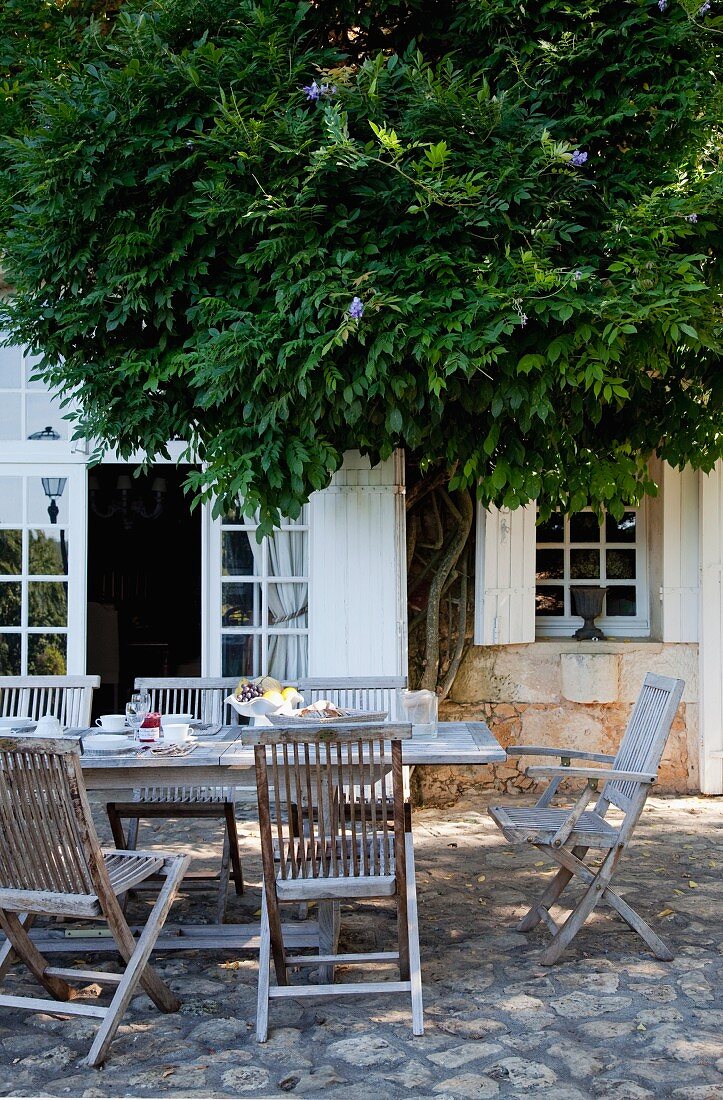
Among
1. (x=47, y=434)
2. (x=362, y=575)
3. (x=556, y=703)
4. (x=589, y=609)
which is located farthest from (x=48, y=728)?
(x=589, y=609)

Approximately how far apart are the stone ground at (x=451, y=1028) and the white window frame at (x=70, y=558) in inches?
100

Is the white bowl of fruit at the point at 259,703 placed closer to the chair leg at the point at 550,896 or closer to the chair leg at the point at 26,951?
the chair leg at the point at 26,951

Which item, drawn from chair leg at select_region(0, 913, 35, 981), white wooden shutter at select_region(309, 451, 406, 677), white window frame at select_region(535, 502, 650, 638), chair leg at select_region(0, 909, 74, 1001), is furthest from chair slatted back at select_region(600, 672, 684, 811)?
white window frame at select_region(535, 502, 650, 638)

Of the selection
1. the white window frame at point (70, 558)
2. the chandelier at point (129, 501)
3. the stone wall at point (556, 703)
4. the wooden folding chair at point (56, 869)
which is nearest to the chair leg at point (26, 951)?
the wooden folding chair at point (56, 869)

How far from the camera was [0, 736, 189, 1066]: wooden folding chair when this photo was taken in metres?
2.96

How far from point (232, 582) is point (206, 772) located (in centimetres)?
289

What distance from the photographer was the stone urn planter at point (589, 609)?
22.5 ft

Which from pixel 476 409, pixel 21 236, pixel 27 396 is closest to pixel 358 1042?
pixel 476 409

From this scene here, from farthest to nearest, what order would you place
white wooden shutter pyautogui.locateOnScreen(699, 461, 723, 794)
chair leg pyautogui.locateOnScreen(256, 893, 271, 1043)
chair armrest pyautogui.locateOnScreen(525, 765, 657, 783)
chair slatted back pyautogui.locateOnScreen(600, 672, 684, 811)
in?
1. white wooden shutter pyautogui.locateOnScreen(699, 461, 723, 794)
2. chair slatted back pyautogui.locateOnScreen(600, 672, 684, 811)
3. chair armrest pyautogui.locateOnScreen(525, 765, 657, 783)
4. chair leg pyautogui.locateOnScreen(256, 893, 271, 1043)

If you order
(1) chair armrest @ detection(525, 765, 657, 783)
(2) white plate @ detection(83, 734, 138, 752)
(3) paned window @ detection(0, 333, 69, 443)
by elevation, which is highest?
(3) paned window @ detection(0, 333, 69, 443)

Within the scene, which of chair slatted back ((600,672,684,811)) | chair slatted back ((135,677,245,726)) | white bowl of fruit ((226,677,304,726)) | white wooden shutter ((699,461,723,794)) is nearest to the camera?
chair slatted back ((600,672,684,811))

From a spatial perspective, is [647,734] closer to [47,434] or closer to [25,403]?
[47,434]

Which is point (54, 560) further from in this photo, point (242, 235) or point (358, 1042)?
point (358, 1042)

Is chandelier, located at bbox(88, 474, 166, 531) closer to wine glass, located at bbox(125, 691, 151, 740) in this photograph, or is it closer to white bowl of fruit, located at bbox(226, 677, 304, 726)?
wine glass, located at bbox(125, 691, 151, 740)
